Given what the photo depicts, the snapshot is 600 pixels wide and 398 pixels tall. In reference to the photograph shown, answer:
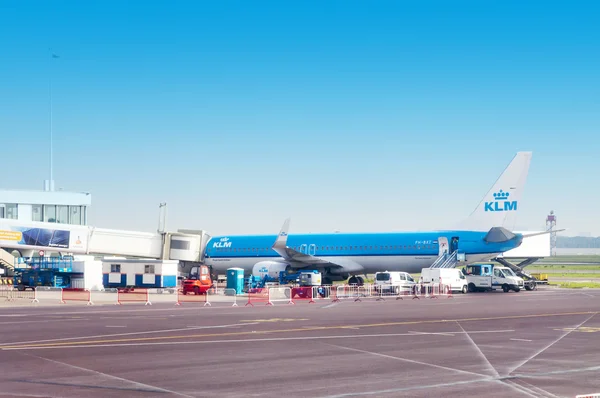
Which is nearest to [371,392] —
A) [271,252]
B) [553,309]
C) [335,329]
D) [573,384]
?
[573,384]

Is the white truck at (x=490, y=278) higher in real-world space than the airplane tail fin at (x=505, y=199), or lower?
lower

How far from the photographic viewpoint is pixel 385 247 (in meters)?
61.1

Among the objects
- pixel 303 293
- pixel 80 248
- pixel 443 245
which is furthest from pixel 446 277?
pixel 80 248

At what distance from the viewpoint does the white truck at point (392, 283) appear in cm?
5222

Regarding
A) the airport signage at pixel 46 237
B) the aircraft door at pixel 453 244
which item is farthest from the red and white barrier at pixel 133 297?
the aircraft door at pixel 453 244

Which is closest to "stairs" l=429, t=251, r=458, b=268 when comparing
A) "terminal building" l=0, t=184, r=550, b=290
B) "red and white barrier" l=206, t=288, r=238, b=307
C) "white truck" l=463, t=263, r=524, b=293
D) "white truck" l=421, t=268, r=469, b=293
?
"white truck" l=421, t=268, r=469, b=293

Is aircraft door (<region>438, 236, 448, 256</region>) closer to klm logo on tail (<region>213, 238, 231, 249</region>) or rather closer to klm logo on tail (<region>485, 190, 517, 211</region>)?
klm logo on tail (<region>485, 190, 517, 211</region>)

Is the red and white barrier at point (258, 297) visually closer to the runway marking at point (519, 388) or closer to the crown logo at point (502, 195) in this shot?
the crown logo at point (502, 195)

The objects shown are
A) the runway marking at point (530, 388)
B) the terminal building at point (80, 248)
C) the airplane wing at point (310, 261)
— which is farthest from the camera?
the airplane wing at point (310, 261)

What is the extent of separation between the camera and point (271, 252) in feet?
217

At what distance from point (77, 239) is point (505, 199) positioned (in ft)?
108

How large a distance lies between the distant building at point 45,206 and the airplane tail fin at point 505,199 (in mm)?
43598

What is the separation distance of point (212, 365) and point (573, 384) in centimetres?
717

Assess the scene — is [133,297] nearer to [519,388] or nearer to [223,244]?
[223,244]
